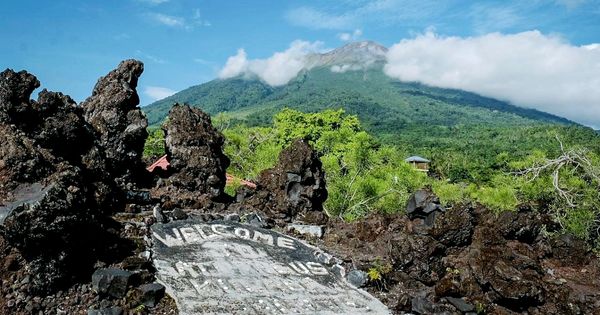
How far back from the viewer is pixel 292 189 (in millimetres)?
15750

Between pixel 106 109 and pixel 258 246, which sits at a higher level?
pixel 106 109

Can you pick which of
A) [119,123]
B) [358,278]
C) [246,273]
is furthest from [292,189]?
[246,273]

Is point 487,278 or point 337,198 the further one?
point 337,198

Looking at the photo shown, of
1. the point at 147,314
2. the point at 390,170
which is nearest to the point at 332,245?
the point at 147,314

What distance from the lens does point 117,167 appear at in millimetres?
14789

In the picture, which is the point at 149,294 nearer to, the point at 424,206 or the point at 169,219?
the point at 169,219

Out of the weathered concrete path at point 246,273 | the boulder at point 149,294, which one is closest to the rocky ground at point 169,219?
the boulder at point 149,294

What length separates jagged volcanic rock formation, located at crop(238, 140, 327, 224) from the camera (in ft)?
50.5

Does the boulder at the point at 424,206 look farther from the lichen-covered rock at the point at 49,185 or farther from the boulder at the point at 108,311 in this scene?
the boulder at the point at 108,311

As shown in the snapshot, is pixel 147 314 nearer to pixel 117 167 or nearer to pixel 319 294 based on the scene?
pixel 319 294

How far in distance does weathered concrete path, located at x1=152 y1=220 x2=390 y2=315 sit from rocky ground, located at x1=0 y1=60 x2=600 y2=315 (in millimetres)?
422

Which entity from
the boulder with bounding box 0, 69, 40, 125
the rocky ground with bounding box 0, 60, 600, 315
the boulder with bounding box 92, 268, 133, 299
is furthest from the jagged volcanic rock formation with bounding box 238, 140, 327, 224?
the boulder with bounding box 92, 268, 133, 299

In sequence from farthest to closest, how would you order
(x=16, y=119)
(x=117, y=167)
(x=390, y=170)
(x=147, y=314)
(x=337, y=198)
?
(x=390, y=170) < (x=337, y=198) < (x=117, y=167) < (x=16, y=119) < (x=147, y=314)

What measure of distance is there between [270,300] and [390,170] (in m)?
16.1
